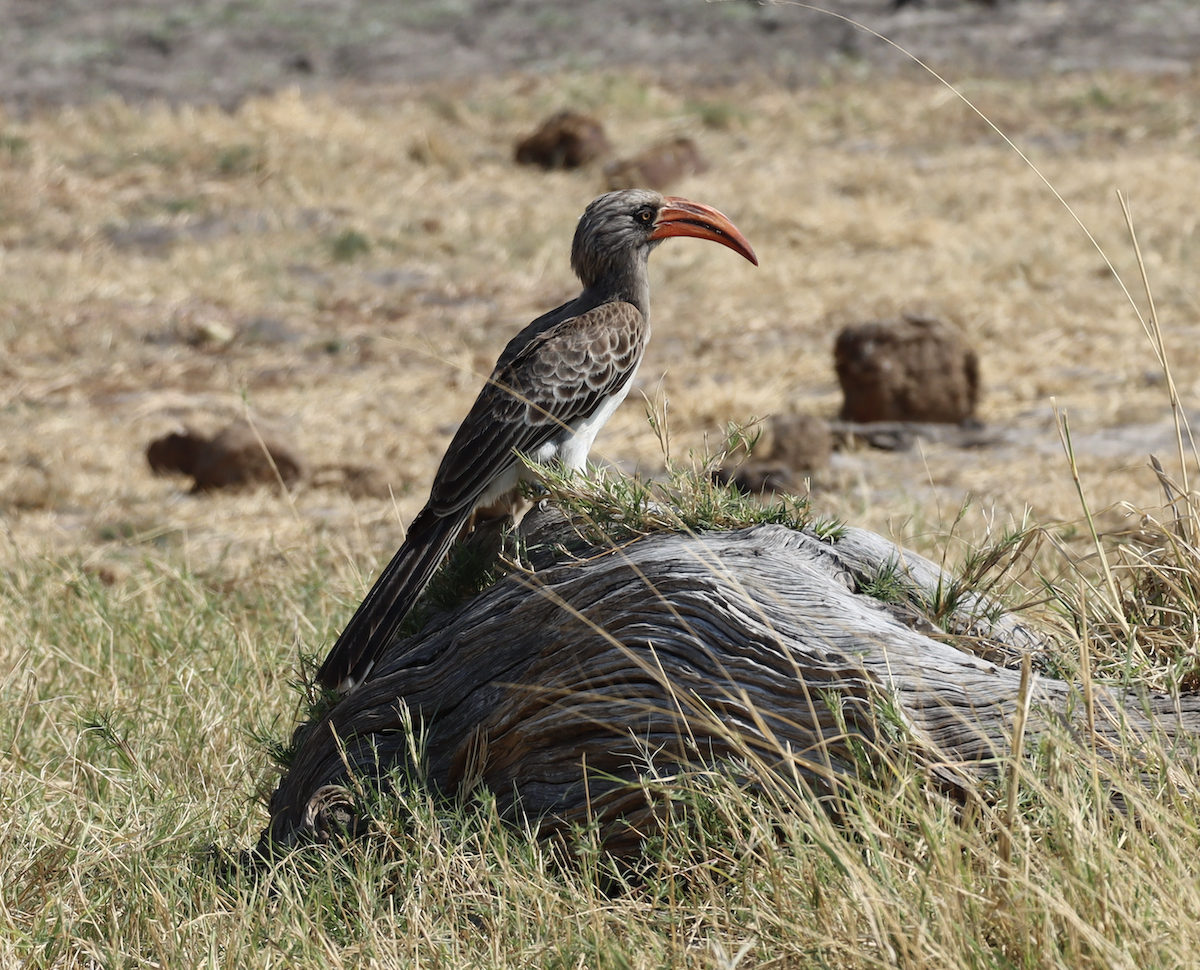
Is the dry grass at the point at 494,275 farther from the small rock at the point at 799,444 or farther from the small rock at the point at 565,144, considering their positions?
the small rock at the point at 565,144

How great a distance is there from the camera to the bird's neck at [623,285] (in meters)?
5.31

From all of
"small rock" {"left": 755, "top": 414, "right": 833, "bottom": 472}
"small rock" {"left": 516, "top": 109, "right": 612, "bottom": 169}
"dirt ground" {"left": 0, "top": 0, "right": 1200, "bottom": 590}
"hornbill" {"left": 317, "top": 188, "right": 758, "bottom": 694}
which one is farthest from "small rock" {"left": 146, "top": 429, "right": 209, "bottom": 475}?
"small rock" {"left": 516, "top": 109, "right": 612, "bottom": 169}

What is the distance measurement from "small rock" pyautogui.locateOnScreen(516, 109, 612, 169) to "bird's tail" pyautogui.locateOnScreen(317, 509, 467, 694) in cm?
1290

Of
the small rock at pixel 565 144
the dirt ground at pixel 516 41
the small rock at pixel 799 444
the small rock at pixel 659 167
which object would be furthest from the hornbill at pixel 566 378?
the dirt ground at pixel 516 41

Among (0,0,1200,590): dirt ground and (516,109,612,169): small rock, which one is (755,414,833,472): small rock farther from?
(516,109,612,169): small rock

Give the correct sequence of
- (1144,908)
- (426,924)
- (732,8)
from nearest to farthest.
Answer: (1144,908)
(426,924)
(732,8)

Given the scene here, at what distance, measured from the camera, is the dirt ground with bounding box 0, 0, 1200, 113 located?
21.2 m

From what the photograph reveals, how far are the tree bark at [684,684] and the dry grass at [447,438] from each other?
5.1 inches

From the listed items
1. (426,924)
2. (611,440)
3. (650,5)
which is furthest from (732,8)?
(426,924)

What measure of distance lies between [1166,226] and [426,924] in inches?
469

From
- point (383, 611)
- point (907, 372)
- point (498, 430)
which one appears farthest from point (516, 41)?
point (383, 611)

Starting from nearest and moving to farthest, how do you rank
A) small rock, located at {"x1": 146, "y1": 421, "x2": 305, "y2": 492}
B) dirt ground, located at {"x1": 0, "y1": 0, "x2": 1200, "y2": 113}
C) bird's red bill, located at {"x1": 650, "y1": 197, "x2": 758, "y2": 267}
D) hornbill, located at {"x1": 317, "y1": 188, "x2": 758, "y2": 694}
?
hornbill, located at {"x1": 317, "y1": 188, "x2": 758, "y2": 694} < bird's red bill, located at {"x1": 650, "y1": 197, "x2": 758, "y2": 267} < small rock, located at {"x1": 146, "y1": 421, "x2": 305, "y2": 492} < dirt ground, located at {"x1": 0, "y1": 0, "x2": 1200, "y2": 113}

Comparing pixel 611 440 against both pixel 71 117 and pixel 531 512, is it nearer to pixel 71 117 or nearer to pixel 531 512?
pixel 531 512

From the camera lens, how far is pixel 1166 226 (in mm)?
12875
